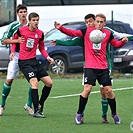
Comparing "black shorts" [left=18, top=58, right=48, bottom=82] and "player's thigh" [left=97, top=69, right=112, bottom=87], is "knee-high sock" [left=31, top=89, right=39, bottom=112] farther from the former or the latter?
"player's thigh" [left=97, top=69, right=112, bottom=87]

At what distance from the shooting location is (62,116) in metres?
12.9

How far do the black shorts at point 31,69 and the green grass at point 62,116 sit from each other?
74 cm

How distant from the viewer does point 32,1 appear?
27.3 m

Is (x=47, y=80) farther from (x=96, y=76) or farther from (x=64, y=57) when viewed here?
(x=64, y=57)

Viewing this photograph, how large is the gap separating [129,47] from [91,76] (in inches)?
526

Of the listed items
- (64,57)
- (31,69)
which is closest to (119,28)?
(64,57)

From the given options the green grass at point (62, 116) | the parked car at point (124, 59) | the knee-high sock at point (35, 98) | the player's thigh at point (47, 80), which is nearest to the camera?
the green grass at point (62, 116)

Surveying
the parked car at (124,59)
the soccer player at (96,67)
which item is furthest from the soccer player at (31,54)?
the parked car at (124,59)

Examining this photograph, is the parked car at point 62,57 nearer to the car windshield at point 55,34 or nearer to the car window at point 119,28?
the car windshield at point 55,34

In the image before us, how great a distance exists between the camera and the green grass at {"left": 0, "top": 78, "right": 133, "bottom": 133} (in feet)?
36.3

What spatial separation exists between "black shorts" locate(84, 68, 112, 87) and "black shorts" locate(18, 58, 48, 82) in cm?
132

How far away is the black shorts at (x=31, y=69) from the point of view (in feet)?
41.7

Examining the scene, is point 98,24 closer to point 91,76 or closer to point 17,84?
point 91,76

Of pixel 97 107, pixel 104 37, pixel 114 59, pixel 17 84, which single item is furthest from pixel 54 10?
pixel 104 37
